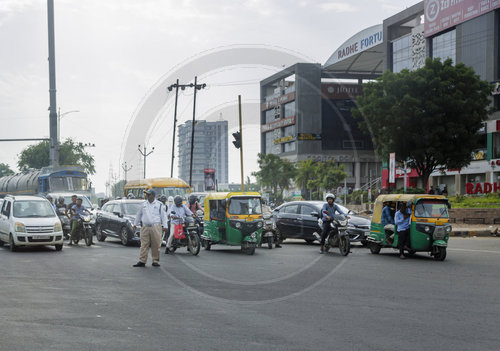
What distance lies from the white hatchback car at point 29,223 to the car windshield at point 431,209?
1064 cm

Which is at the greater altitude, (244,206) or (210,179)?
(210,179)

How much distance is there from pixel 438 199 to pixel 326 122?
85.9 meters

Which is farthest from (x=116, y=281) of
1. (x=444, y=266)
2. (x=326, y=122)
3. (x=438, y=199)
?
(x=326, y=122)

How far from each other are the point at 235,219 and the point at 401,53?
57931 mm

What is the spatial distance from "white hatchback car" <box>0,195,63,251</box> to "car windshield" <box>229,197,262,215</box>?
17.7 ft

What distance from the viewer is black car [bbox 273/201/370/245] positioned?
21484 mm

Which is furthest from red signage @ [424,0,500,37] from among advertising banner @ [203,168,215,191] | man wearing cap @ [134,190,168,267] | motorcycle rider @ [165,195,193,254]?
man wearing cap @ [134,190,168,267]

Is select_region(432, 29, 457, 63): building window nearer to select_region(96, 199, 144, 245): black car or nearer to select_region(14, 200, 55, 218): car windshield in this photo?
select_region(96, 199, 144, 245): black car

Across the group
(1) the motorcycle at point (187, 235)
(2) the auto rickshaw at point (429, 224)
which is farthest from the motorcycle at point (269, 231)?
(2) the auto rickshaw at point (429, 224)

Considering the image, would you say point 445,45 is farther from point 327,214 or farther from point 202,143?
point 327,214

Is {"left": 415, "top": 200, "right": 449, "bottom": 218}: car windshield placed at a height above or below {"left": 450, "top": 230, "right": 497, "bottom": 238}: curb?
above

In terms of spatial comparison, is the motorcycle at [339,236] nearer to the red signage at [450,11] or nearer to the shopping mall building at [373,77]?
the shopping mall building at [373,77]

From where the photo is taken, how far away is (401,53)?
70750mm

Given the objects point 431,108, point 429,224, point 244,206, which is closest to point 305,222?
point 244,206
